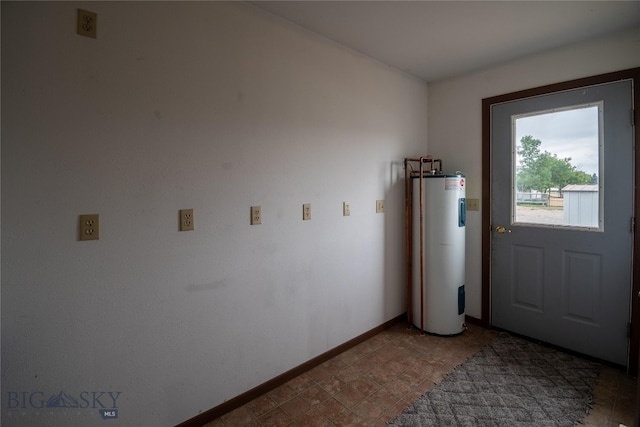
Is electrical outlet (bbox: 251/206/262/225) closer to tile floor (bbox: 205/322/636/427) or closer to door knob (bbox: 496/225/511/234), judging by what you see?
tile floor (bbox: 205/322/636/427)

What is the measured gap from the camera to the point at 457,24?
201cm

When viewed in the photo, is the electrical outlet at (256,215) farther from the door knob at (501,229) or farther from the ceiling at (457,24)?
the door knob at (501,229)

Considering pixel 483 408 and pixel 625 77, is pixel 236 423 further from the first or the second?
pixel 625 77

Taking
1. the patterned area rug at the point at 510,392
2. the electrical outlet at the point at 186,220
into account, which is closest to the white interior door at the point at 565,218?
the patterned area rug at the point at 510,392

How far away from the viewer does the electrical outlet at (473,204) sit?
9.36 ft

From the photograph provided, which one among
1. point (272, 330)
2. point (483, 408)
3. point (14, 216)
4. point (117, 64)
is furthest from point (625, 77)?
point (14, 216)

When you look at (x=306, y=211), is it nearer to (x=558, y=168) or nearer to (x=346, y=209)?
(x=346, y=209)

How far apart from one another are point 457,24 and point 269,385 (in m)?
2.77

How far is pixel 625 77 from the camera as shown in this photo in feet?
6.84

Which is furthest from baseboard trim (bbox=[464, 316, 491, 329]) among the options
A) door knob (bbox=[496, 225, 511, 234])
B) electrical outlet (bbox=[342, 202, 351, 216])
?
electrical outlet (bbox=[342, 202, 351, 216])

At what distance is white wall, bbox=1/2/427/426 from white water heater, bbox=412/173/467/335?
76 centimetres

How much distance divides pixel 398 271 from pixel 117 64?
265cm

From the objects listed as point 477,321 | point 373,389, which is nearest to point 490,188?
point 477,321

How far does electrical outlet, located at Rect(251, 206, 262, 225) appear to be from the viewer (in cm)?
186
